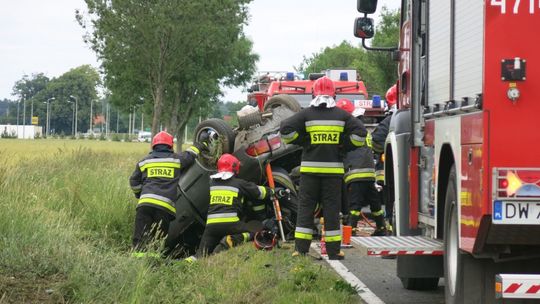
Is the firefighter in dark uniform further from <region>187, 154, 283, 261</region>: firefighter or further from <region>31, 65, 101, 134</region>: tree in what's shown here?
<region>31, 65, 101, 134</region>: tree

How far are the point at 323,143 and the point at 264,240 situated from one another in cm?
253

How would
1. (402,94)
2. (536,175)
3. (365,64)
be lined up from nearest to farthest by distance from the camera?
(536,175)
(402,94)
(365,64)

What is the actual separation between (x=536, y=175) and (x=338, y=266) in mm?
5516

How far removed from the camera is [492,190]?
5988 mm

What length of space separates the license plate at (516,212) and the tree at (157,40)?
27096 millimetres

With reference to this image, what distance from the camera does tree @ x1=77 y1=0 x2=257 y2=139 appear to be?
32.7m

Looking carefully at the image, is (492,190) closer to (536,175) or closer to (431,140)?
(536,175)

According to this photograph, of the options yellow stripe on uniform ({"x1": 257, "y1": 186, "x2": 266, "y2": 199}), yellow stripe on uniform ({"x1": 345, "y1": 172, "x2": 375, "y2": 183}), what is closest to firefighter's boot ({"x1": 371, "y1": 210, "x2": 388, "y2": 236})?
yellow stripe on uniform ({"x1": 345, "y1": 172, "x2": 375, "y2": 183})

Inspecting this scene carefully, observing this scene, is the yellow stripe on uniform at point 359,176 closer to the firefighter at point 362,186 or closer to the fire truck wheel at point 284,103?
the firefighter at point 362,186

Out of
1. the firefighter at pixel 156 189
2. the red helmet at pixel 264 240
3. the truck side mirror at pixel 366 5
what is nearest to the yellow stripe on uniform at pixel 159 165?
the firefighter at pixel 156 189

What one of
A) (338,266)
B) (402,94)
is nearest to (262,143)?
(338,266)

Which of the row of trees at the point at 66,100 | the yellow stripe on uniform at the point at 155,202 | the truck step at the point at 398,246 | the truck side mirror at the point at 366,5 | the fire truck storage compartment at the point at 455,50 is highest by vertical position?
the row of trees at the point at 66,100

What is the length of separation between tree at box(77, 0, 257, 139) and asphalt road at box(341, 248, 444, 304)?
69.1 ft

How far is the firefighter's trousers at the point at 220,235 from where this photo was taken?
1342 centimetres
